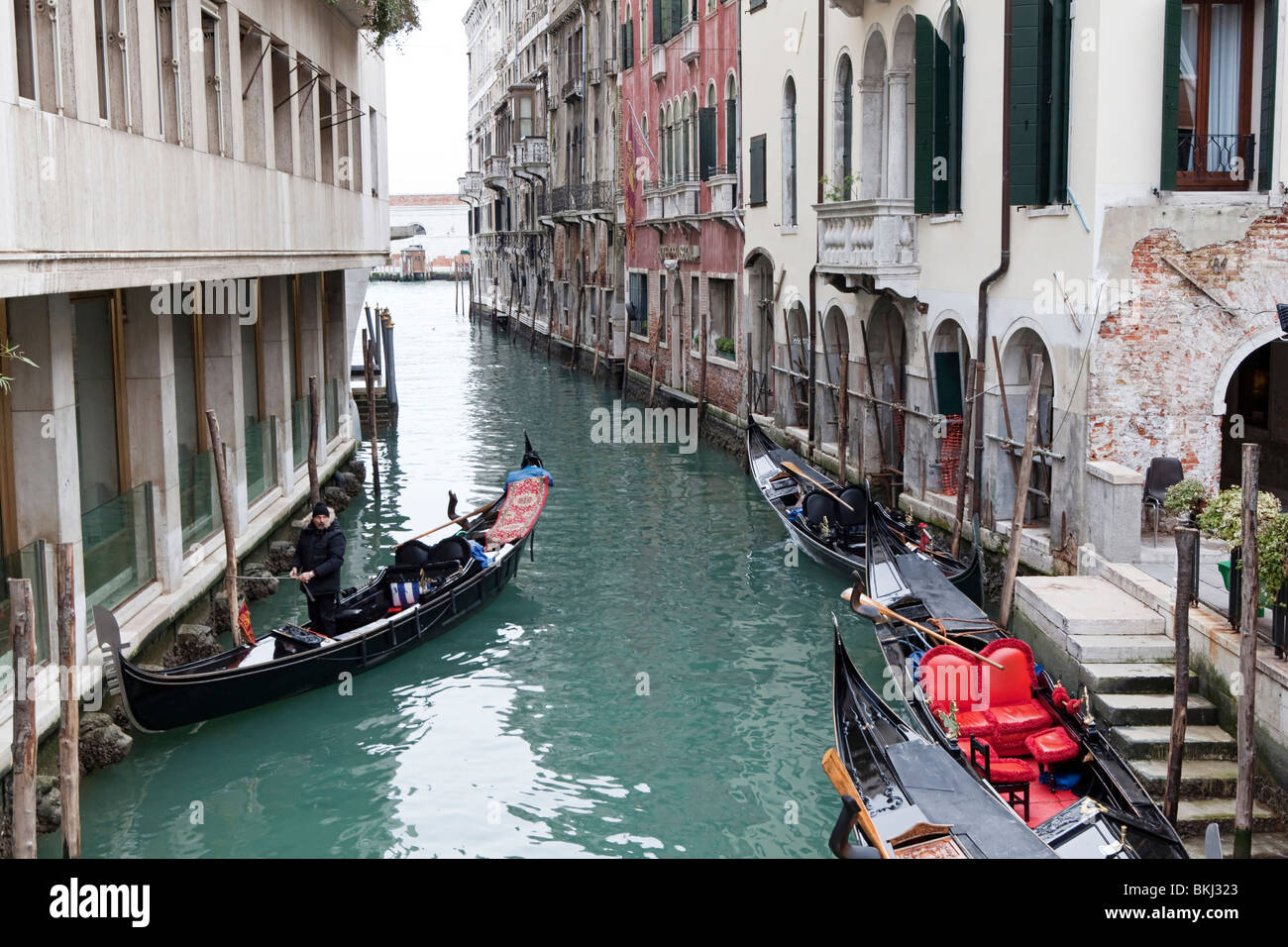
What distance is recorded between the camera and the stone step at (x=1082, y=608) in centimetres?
866

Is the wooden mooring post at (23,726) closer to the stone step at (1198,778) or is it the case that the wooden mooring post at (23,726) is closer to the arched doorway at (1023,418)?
the stone step at (1198,778)

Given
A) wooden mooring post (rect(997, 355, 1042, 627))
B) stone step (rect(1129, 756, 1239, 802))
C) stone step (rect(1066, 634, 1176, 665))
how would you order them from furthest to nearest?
wooden mooring post (rect(997, 355, 1042, 627))
stone step (rect(1066, 634, 1176, 665))
stone step (rect(1129, 756, 1239, 802))

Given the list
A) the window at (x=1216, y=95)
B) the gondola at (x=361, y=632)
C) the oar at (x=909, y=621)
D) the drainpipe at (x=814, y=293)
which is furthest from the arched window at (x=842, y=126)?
the oar at (x=909, y=621)

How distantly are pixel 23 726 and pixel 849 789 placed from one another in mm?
3680

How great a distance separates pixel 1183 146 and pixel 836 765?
595 cm

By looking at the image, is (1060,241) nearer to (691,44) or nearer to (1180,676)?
(1180,676)

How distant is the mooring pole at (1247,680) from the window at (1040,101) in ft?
14.9

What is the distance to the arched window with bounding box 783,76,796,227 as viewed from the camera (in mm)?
18219

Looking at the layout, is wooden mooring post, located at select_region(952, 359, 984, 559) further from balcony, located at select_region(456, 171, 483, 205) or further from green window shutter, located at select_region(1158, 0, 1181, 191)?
balcony, located at select_region(456, 171, 483, 205)

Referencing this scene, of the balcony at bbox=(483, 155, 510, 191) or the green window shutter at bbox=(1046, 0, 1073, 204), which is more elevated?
the balcony at bbox=(483, 155, 510, 191)

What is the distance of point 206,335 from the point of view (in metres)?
12.3

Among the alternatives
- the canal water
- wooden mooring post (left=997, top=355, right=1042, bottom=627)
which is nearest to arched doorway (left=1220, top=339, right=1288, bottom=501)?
wooden mooring post (left=997, top=355, right=1042, bottom=627)

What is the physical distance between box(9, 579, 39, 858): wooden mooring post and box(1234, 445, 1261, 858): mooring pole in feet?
17.4

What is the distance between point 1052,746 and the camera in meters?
7.33
